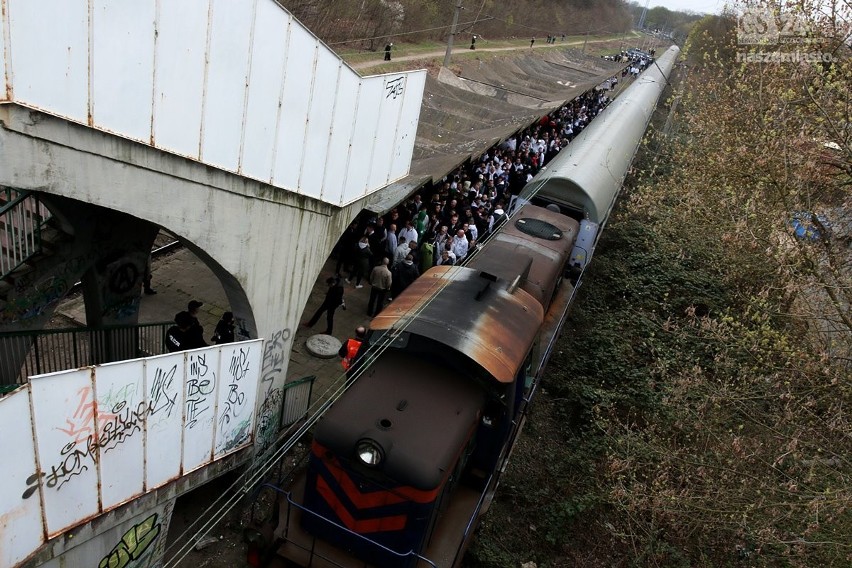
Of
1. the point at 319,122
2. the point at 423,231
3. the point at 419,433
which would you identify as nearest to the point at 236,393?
the point at 419,433

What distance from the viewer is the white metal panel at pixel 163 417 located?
5062 mm

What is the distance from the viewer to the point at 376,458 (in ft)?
20.0

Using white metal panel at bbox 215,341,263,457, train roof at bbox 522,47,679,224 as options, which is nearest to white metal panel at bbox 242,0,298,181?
white metal panel at bbox 215,341,263,457

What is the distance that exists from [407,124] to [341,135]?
1.83 meters

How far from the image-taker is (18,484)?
396 centimetres

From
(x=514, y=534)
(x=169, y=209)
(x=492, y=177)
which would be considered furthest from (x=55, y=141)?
(x=492, y=177)

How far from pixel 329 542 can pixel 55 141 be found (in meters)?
4.98

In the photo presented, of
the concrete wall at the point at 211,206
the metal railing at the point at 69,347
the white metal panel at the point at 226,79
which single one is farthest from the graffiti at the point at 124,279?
the white metal panel at the point at 226,79

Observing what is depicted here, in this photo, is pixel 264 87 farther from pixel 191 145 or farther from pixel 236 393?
pixel 236 393

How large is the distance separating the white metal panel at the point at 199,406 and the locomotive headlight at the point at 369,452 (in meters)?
1.55

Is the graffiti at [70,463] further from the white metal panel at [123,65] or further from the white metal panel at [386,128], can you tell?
the white metal panel at [386,128]

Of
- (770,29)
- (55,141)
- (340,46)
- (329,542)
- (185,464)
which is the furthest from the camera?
(340,46)

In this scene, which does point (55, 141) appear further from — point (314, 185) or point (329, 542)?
point (329, 542)

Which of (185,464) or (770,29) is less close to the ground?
(770,29)
